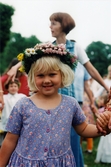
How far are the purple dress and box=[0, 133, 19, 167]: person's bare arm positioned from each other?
0.04m

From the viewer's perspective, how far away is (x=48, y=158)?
321 cm

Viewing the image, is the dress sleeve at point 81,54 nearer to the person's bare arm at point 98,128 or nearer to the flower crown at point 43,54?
the flower crown at point 43,54

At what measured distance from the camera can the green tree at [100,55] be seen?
161ft

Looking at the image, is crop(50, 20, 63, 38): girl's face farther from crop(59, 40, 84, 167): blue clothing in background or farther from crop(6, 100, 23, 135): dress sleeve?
crop(6, 100, 23, 135): dress sleeve

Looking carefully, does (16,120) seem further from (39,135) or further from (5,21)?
(5,21)

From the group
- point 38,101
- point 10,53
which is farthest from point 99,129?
point 10,53

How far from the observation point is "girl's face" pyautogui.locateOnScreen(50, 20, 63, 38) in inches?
178

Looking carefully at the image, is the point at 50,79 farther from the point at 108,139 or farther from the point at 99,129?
the point at 108,139

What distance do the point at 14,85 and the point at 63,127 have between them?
3358 mm

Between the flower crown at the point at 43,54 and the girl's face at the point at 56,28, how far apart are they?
1093mm

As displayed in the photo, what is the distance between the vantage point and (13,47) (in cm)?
6412

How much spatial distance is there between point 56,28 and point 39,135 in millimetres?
1709

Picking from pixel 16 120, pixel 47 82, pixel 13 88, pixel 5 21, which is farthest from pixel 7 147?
pixel 5 21

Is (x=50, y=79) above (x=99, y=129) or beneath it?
above
